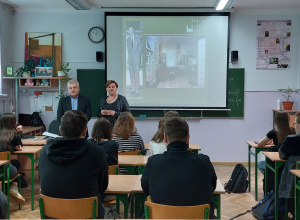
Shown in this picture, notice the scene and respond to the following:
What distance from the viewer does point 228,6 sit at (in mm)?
6508

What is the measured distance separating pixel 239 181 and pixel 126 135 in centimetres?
200

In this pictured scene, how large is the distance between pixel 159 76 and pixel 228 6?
180 cm

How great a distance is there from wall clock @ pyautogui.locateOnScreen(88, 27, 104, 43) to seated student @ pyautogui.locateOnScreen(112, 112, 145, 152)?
3.26 m

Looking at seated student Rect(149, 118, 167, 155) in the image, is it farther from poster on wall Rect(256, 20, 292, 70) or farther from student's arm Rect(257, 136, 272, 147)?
poster on wall Rect(256, 20, 292, 70)

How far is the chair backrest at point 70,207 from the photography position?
89.6 inches

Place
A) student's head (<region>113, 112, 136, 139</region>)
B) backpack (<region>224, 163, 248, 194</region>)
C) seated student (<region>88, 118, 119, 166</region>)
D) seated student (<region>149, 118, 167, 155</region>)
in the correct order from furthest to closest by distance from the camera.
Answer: backpack (<region>224, 163, 248, 194</region>) → student's head (<region>113, 112, 136, 139</region>) → seated student (<region>149, 118, 167, 155</region>) → seated student (<region>88, 118, 119, 166</region>)

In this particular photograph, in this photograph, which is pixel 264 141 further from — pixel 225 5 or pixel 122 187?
pixel 225 5

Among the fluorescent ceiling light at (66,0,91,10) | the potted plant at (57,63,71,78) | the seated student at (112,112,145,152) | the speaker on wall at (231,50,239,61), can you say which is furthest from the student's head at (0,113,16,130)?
the speaker on wall at (231,50,239,61)

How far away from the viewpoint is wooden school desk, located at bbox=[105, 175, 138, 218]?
8.71ft

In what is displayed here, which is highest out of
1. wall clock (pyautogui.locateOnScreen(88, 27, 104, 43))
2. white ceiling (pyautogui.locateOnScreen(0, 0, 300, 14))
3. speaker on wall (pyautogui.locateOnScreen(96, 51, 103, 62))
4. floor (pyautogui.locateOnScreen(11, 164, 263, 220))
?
white ceiling (pyautogui.locateOnScreen(0, 0, 300, 14))

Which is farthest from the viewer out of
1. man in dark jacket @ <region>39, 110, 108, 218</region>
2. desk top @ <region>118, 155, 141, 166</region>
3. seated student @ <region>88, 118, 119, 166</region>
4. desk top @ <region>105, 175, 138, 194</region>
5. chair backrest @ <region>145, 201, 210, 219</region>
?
desk top @ <region>118, 155, 141, 166</region>

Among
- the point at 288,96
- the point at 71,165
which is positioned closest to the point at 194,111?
the point at 288,96

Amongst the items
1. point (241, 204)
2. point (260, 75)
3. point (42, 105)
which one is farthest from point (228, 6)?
point (42, 105)

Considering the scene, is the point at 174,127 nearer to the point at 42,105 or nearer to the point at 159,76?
the point at 159,76
